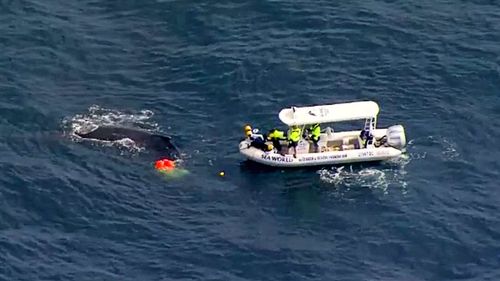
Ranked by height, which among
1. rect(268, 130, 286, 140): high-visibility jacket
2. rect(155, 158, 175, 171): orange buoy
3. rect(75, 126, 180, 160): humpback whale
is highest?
rect(75, 126, 180, 160): humpback whale

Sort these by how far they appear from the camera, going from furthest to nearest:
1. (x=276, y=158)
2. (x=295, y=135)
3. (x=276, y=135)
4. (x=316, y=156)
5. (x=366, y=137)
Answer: (x=366, y=137) → (x=276, y=135) → (x=295, y=135) → (x=276, y=158) → (x=316, y=156)

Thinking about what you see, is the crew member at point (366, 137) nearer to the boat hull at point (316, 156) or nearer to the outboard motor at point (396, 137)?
the boat hull at point (316, 156)

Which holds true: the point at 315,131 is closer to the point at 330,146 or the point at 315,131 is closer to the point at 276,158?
the point at 330,146

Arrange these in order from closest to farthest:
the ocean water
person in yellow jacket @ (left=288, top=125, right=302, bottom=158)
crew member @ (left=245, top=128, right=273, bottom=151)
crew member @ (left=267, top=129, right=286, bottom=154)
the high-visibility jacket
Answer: the ocean water → crew member @ (left=245, top=128, right=273, bottom=151) → person in yellow jacket @ (left=288, top=125, right=302, bottom=158) → the high-visibility jacket → crew member @ (left=267, top=129, right=286, bottom=154)

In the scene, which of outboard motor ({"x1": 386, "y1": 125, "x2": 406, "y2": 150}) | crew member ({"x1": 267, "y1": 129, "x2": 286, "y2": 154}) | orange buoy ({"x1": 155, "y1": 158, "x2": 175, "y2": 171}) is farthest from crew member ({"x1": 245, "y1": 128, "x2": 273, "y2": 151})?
outboard motor ({"x1": 386, "y1": 125, "x2": 406, "y2": 150})

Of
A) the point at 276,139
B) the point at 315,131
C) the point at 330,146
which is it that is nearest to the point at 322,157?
the point at 315,131

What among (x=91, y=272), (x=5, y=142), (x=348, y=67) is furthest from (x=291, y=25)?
(x=91, y=272)

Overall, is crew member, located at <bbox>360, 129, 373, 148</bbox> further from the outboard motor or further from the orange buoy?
the orange buoy
